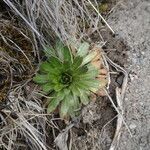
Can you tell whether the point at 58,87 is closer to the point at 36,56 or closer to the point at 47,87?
the point at 47,87

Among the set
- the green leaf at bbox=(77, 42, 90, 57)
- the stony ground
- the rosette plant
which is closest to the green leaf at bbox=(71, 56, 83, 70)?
the rosette plant

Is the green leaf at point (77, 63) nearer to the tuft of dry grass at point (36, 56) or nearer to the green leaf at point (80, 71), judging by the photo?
the green leaf at point (80, 71)

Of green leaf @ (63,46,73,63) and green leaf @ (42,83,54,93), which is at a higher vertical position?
green leaf @ (63,46,73,63)

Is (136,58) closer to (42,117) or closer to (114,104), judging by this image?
(114,104)

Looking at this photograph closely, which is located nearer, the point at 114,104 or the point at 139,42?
the point at 114,104

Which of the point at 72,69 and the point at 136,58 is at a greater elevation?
the point at 72,69

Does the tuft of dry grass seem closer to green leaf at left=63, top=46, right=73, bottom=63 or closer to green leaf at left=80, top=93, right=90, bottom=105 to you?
green leaf at left=63, top=46, right=73, bottom=63

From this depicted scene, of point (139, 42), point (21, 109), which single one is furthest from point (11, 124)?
point (139, 42)

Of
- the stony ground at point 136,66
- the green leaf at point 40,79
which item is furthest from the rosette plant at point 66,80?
the stony ground at point 136,66
